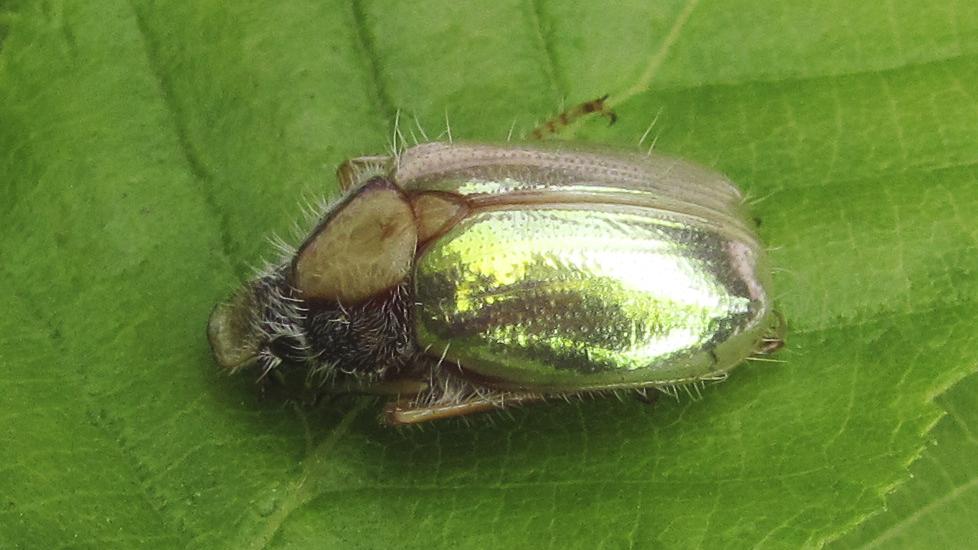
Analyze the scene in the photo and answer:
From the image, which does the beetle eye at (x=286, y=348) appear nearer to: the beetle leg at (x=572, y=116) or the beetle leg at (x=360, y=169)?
the beetle leg at (x=360, y=169)

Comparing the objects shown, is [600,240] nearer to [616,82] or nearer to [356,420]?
[616,82]

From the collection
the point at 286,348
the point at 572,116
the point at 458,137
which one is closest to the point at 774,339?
the point at 572,116

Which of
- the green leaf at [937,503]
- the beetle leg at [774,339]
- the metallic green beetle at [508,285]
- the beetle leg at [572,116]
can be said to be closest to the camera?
the metallic green beetle at [508,285]

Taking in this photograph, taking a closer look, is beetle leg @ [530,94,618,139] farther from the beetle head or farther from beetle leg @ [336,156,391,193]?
the beetle head

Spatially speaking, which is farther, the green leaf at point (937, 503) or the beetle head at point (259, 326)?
the green leaf at point (937, 503)

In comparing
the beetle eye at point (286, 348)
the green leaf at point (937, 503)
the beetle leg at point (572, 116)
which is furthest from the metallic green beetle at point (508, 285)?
the green leaf at point (937, 503)

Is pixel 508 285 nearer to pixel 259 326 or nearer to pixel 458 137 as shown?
pixel 458 137
